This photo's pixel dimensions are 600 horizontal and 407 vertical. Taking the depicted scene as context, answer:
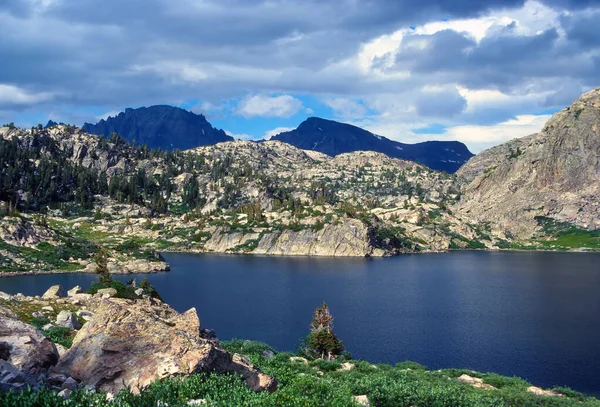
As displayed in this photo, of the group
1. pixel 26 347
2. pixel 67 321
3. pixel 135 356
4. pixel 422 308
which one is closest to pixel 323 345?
pixel 67 321

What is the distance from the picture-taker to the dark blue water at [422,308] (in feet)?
229

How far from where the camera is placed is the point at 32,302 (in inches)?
2111

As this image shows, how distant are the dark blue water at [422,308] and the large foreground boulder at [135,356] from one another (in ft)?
→ 161

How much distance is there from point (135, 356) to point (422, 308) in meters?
91.4

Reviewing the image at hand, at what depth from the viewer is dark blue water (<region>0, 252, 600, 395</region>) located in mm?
69875

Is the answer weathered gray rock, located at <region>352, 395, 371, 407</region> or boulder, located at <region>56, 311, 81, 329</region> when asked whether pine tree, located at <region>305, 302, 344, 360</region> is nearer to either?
boulder, located at <region>56, 311, 81, 329</region>

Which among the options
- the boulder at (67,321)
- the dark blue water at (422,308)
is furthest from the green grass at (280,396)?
the dark blue water at (422,308)

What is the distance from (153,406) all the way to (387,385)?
16.1 m

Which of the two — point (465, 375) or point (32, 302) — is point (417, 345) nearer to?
point (465, 375)

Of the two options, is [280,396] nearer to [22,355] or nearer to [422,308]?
[22,355]

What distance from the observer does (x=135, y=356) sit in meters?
22.1

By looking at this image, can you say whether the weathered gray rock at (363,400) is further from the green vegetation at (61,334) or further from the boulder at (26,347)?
the green vegetation at (61,334)

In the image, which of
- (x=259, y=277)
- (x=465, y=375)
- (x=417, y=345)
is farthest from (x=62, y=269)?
(x=465, y=375)

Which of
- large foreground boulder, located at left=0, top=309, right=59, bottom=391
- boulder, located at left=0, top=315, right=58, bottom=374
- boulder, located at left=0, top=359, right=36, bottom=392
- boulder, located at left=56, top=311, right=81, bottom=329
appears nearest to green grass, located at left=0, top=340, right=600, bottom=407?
boulder, located at left=0, top=359, right=36, bottom=392
